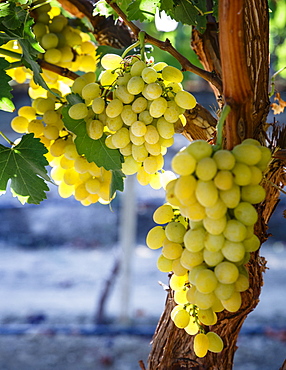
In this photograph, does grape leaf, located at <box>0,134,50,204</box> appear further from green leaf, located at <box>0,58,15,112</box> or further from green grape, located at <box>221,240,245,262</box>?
green grape, located at <box>221,240,245,262</box>

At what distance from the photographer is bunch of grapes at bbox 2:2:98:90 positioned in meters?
0.77

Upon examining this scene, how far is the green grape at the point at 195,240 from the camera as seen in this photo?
427 millimetres

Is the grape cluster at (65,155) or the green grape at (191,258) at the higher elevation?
the grape cluster at (65,155)

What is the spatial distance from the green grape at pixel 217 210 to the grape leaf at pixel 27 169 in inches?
11.6

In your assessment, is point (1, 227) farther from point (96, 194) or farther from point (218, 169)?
point (218, 169)

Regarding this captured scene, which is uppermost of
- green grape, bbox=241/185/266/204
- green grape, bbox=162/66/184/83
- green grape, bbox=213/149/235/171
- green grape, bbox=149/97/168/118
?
green grape, bbox=162/66/184/83

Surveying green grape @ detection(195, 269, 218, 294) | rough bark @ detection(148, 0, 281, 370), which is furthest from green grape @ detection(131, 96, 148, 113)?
green grape @ detection(195, 269, 218, 294)

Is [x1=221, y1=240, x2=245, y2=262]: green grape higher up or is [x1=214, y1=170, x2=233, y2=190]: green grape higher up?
[x1=214, y1=170, x2=233, y2=190]: green grape

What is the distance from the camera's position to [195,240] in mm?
427

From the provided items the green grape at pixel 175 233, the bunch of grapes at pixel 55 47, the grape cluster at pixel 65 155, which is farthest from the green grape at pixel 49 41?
the green grape at pixel 175 233

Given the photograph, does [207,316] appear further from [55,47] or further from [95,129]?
[55,47]

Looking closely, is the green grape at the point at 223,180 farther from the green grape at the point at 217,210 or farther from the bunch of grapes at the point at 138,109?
the bunch of grapes at the point at 138,109

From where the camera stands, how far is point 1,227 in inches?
174

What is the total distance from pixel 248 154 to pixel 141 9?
32cm
